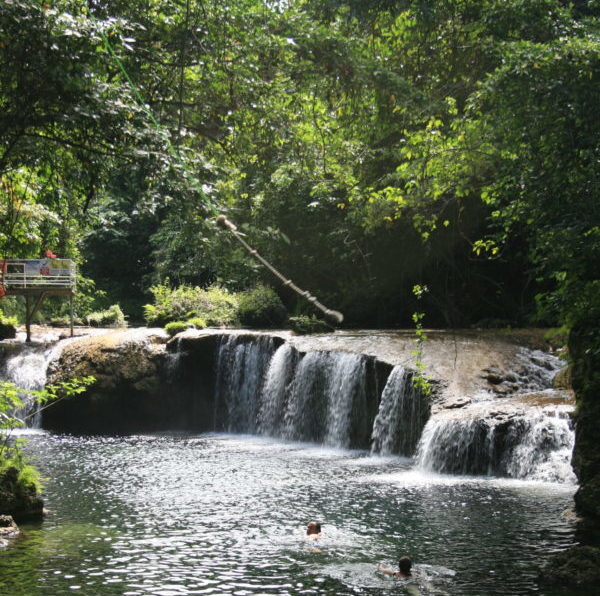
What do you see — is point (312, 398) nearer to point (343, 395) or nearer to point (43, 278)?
point (343, 395)

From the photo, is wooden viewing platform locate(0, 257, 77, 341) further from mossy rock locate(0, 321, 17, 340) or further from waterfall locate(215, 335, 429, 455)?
waterfall locate(215, 335, 429, 455)

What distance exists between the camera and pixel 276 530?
1012 centimetres

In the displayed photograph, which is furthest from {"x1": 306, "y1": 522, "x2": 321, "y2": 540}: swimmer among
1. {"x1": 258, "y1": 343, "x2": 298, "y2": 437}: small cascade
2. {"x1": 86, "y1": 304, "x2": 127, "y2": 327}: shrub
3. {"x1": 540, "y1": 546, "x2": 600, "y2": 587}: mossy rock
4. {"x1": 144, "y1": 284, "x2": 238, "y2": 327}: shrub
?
{"x1": 86, "y1": 304, "x2": 127, "y2": 327}: shrub

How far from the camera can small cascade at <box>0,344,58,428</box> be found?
22391mm

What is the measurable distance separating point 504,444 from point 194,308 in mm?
14414

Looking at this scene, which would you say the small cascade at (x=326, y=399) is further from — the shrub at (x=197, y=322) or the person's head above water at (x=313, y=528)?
the person's head above water at (x=313, y=528)

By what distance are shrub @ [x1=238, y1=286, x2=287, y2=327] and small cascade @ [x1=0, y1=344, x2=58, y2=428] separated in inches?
246

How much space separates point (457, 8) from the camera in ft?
51.6

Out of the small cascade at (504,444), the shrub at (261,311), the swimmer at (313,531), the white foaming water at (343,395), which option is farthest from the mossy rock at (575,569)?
the shrub at (261,311)

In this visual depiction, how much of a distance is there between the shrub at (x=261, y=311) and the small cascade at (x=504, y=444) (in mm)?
12113

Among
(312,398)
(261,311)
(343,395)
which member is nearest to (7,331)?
(261,311)

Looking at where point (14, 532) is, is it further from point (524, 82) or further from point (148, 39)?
point (524, 82)

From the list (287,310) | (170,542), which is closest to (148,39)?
(170,542)

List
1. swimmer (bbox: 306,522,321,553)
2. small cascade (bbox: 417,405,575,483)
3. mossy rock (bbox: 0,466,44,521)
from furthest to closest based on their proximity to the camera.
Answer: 1. small cascade (bbox: 417,405,575,483)
2. mossy rock (bbox: 0,466,44,521)
3. swimmer (bbox: 306,522,321,553)
